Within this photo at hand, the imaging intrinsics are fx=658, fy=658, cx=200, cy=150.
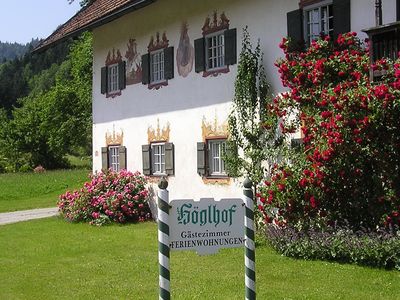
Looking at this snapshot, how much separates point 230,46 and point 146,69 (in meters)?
4.35

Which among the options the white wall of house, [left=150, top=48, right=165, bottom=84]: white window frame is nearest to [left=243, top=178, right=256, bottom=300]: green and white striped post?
the white wall of house

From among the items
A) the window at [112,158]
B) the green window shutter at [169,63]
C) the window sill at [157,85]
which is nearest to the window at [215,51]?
the green window shutter at [169,63]

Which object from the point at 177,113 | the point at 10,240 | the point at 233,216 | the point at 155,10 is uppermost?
the point at 155,10

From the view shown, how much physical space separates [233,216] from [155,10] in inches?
502

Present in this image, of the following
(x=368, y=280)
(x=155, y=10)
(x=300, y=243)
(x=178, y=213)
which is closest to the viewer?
(x=178, y=213)

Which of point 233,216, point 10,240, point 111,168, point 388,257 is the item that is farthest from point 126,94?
point 233,216

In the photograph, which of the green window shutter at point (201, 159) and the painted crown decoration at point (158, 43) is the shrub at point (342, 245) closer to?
the green window shutter at point (201, 159)

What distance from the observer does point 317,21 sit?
41.5 feet

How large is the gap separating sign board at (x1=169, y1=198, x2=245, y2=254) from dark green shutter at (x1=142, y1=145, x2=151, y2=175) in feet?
40.1

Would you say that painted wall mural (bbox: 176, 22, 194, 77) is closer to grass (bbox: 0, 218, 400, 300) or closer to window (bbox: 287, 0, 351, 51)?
window (bbox: 287, 0, 351, 51)

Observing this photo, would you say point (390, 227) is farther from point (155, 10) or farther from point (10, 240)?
point (155, 10)

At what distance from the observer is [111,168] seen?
20.7 m

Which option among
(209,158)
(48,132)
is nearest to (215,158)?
(209,158)

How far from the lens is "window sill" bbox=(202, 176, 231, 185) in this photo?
49.3 ft
